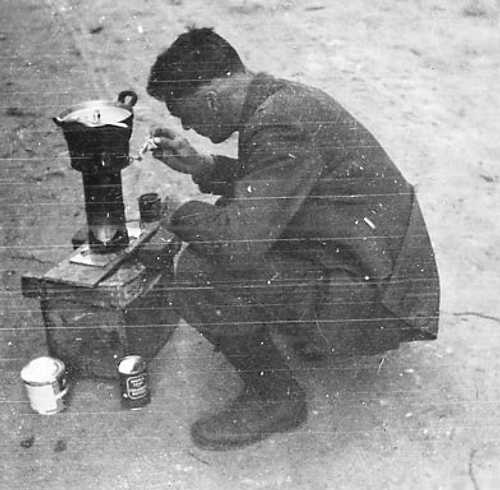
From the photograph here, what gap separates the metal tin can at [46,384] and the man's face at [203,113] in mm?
1127

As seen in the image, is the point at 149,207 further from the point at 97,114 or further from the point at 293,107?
the point at 293,107

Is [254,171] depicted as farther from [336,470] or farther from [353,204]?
[336,470]

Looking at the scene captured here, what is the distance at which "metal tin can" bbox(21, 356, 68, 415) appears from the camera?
3.04 m

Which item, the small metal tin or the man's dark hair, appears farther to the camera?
the small metal tin

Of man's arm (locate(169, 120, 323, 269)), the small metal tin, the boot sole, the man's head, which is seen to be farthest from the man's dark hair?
the boot sole

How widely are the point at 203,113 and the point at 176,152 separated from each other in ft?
0.80

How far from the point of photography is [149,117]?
17.0 feet

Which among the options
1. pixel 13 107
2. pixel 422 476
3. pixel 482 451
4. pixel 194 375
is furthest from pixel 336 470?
pixel 13 107

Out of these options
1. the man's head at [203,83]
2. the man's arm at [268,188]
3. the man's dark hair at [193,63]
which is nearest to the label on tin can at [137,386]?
the man's arm at [268,188]

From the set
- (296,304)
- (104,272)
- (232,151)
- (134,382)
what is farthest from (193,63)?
(232,151)

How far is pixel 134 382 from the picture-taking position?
307 centimetres

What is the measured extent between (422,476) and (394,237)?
35.7 inches

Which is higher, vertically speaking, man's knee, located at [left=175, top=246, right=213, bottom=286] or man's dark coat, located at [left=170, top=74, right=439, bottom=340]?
man's dark coat, located at [left=170, top=74, right=439, bottom=340]

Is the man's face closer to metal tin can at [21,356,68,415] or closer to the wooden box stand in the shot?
the wooden box stand
